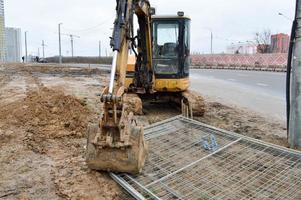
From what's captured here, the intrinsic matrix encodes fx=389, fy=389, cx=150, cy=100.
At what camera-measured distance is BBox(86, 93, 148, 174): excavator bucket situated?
5.35 m

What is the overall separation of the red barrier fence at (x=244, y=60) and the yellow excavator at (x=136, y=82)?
28.2m

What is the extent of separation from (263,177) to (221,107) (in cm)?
754

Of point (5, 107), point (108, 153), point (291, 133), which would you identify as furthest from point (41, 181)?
point (5, 107)

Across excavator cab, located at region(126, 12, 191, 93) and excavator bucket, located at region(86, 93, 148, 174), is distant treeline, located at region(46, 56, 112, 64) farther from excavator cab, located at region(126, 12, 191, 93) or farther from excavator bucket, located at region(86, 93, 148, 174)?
excavator bucket, located at region(86, 93, 148, 174)

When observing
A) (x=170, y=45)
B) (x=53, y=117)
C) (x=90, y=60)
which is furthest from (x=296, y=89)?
(x=90, y=60)

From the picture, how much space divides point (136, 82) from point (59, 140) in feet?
11.4

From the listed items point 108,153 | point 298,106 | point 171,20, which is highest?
point 171,20

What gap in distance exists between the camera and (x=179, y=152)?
6750 millimetres

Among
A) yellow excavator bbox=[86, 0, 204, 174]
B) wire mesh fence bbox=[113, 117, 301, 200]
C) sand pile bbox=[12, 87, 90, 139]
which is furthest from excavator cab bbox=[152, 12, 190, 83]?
wire mesh fence bbox=[113, 117, 301, 200]

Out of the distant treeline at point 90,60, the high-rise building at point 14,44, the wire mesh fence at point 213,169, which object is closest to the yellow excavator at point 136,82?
the wire mesh fence at point 213,169

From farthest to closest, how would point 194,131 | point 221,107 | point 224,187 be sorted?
point 221,107
point 194,131
point 224,187

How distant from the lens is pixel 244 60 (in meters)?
45.3

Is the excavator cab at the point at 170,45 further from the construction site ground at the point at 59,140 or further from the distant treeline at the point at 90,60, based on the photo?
the distant treeline at the point at 90,60

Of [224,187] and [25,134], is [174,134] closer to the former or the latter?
[224,187]
